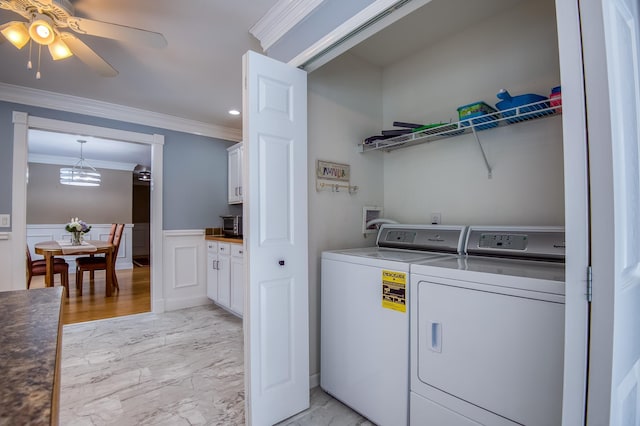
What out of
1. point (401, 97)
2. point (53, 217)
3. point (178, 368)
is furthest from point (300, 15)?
point (53, 217)

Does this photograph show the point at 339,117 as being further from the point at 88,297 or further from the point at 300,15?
the point at 88,297

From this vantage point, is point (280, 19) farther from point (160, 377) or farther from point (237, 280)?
point (160, 377)

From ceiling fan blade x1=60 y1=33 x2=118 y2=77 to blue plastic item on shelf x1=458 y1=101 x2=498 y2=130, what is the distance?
219cm

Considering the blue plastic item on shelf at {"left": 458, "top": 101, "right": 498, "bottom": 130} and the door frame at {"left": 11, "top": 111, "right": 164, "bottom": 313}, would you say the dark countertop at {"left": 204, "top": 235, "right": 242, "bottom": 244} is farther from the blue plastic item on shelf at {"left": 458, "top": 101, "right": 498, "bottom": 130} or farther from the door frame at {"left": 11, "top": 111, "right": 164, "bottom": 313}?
the blue plastic item on shelf at {"left": 458, "top": 101, "right": 498, "bottom": 130}

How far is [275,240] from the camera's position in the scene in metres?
1.77

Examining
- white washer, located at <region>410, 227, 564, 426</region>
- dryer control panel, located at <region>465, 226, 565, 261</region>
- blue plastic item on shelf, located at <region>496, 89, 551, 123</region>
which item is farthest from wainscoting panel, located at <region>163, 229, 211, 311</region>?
blue plastic item on shelf, located at <region>496, 89, 551, 123</region>

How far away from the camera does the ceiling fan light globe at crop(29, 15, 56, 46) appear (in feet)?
5.34

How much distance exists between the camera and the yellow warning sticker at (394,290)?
1.51 m

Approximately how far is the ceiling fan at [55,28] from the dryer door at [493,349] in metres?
2.01

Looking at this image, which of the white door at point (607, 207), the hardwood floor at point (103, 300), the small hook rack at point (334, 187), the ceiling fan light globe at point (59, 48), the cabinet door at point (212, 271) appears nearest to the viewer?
the white door at point (607, 207)

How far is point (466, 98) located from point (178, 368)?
2.87 meters

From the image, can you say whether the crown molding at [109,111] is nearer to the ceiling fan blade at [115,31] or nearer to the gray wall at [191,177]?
the gray wall at [191,177]

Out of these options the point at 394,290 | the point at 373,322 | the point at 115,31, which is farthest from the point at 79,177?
the point at 394,290

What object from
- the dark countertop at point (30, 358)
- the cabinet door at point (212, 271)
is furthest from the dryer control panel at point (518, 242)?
the cabinet door at point (212, 271)
